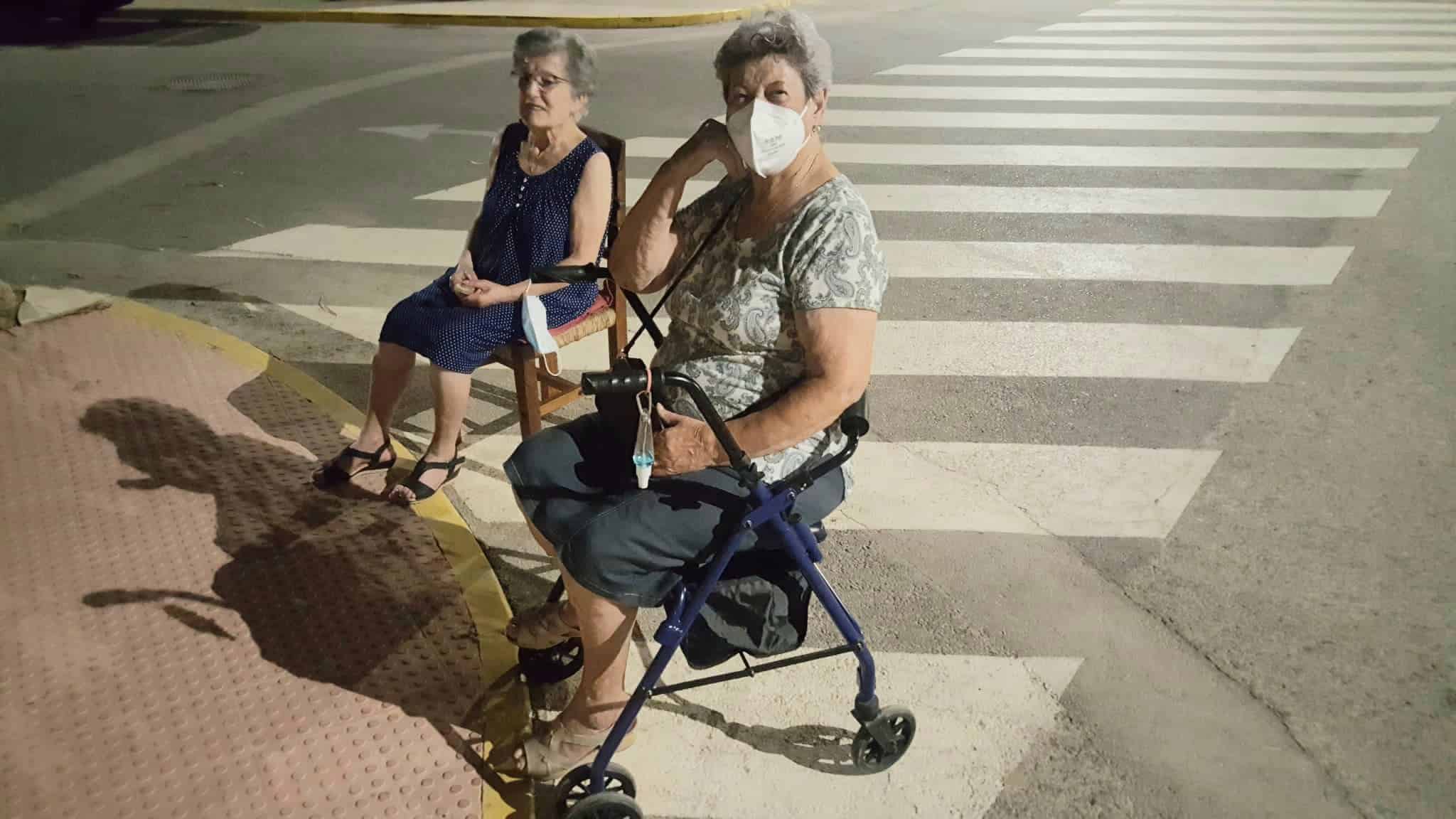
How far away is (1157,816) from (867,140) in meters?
6.33

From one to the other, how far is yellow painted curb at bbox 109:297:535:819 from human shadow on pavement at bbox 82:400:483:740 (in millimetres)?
36

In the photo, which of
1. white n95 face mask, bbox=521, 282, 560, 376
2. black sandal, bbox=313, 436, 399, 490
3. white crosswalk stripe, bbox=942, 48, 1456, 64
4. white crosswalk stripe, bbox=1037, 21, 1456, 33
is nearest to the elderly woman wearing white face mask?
white n95 face mask, bbox=521, 282, 560, 376

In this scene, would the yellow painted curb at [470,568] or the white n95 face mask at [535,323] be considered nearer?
the yellow painted curb at [470,568]

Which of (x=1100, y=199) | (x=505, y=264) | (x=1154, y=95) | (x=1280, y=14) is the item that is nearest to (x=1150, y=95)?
(x=1154, y=95)

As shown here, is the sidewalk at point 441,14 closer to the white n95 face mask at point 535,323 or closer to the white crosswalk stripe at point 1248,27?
the white crosswalk stripe at point 1248,27

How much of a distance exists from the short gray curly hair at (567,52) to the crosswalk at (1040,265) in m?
1.41

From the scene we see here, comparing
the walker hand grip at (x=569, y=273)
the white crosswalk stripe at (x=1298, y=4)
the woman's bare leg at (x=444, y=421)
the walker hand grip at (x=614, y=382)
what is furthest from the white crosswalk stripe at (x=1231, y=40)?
the walker hand grip at (x=614, y=382)

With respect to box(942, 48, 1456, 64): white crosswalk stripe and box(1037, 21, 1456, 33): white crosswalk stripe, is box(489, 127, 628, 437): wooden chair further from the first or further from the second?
box(1037, 21, 1456, 33): white crosswalk stripe

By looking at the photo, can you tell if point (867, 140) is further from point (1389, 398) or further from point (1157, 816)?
point (1157, 816)

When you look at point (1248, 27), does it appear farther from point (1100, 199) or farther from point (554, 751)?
point (554, 751)

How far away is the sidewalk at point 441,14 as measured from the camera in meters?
12.5

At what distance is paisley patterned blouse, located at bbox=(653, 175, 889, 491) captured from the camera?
2.47 m

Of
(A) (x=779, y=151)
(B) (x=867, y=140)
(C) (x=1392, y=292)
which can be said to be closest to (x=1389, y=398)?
(C) (x=1392, y=292)

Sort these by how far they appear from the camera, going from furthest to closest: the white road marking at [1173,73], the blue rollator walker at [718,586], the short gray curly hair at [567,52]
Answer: the white road marking at [1173,73]
the short gray curly hair at [567,52]
the blue rollator walker at [718,586]
